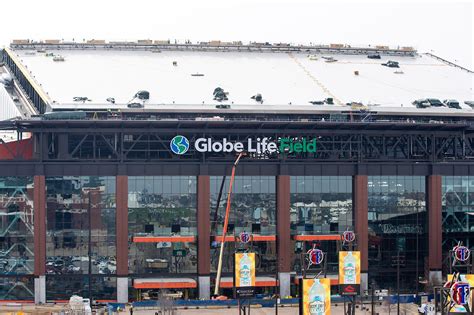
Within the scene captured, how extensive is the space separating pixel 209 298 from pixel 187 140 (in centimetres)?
1917

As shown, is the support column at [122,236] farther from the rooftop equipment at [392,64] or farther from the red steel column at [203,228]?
the rooftop equipment at [392,64]

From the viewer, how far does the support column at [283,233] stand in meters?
148

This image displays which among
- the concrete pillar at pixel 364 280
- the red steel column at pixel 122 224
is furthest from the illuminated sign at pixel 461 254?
the red steel column at pixel 122 224

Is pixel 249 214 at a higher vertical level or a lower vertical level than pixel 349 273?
higher

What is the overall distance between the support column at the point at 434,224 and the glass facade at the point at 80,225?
39844 mm

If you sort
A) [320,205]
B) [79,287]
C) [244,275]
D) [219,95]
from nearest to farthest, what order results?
[244,275]
[79,287]
[320,205]
[219,95]

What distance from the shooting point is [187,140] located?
14800 centimetres

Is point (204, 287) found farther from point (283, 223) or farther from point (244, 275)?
point (244, 275)

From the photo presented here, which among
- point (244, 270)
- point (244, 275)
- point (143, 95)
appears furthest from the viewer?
point (143, 95)

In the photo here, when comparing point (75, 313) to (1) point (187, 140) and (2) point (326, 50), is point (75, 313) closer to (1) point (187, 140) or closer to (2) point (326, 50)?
(1) point (187, 140)

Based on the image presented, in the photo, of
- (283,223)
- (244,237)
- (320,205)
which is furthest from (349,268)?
(320,205)

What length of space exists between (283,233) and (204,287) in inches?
459

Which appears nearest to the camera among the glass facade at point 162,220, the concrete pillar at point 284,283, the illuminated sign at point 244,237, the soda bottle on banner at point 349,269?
the soda bottle on banner at point 349,269

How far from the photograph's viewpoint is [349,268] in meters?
127
